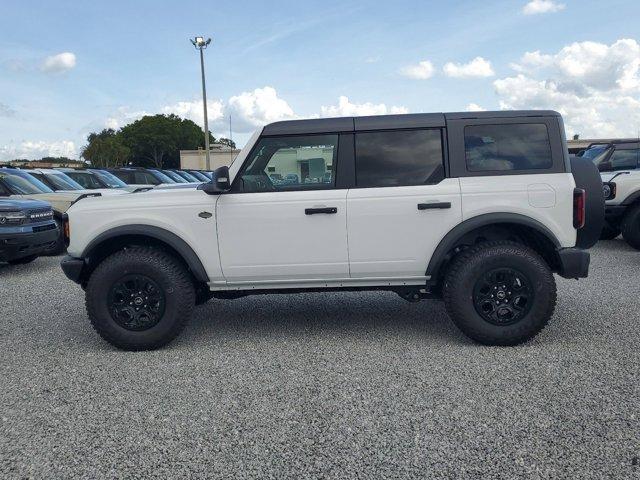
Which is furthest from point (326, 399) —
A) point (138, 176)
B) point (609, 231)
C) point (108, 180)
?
point (138, 176)

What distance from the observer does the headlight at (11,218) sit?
772 centimetres

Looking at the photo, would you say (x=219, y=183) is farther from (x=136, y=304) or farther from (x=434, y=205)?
(x=434, y=205)

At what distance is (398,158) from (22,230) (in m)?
5.93

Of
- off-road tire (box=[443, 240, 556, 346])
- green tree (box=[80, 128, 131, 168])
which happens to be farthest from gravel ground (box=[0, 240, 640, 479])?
green tree (box=[80, 128, 131, 168])

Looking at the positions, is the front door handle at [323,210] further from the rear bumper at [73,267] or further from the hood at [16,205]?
the hood at [16,205]

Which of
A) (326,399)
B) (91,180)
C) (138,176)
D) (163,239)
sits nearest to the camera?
(326,399)

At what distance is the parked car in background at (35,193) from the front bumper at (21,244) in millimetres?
1253

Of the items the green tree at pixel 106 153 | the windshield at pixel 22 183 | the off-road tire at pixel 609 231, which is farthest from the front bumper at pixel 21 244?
the green tree at pixel 106 153

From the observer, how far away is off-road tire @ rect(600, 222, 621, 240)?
958 cm

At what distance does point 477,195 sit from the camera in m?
4.28

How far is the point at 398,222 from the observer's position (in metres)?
4.30

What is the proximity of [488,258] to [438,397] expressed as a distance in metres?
1.30

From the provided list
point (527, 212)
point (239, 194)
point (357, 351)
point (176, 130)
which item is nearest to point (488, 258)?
point (527, 212)

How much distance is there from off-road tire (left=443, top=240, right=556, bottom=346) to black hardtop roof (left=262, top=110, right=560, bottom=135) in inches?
41.0
